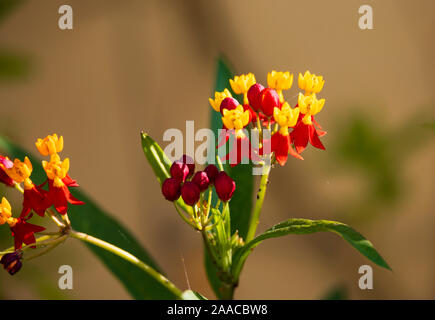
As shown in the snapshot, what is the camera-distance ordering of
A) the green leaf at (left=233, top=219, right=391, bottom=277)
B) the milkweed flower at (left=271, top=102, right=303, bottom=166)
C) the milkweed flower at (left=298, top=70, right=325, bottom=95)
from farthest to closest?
the milkweed flower at (left=298, top=70, right=325, bottom=95) → the milkweed flower at (left=271, top=102, right=303, bottom=166) → the green leaf at (left=233, top=219, right=391, bottom=277)

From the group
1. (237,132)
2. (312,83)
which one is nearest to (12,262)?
(237,132)

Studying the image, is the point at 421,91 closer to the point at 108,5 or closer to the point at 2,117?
the point at 108,5

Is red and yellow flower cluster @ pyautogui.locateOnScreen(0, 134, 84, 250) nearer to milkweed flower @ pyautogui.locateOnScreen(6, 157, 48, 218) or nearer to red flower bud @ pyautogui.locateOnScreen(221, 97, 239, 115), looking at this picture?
milkweed flower @ pyautogui.locateOnScreen(6, 157, 48, 218)

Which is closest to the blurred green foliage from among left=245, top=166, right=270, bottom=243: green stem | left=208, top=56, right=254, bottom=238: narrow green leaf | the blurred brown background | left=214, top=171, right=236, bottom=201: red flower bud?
the blurred brown background

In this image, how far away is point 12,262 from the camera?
890 mm

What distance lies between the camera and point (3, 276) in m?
1.98

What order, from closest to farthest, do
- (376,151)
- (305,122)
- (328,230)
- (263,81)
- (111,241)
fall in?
1. (328,230)
2. (305,122)
3. (111,241)
4. (376,151)
5. (263,81)

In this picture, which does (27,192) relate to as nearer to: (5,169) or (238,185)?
(5,169)

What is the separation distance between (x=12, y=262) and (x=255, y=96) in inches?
22.6

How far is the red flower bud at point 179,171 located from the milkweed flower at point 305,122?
0.23m

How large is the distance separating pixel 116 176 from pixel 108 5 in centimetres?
71

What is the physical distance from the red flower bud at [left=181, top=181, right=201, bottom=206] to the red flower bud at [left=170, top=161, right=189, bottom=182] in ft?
0.12

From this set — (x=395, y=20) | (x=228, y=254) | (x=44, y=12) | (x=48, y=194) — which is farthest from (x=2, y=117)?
(x=395, y=20)

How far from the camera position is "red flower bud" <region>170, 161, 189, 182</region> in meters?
0.96
